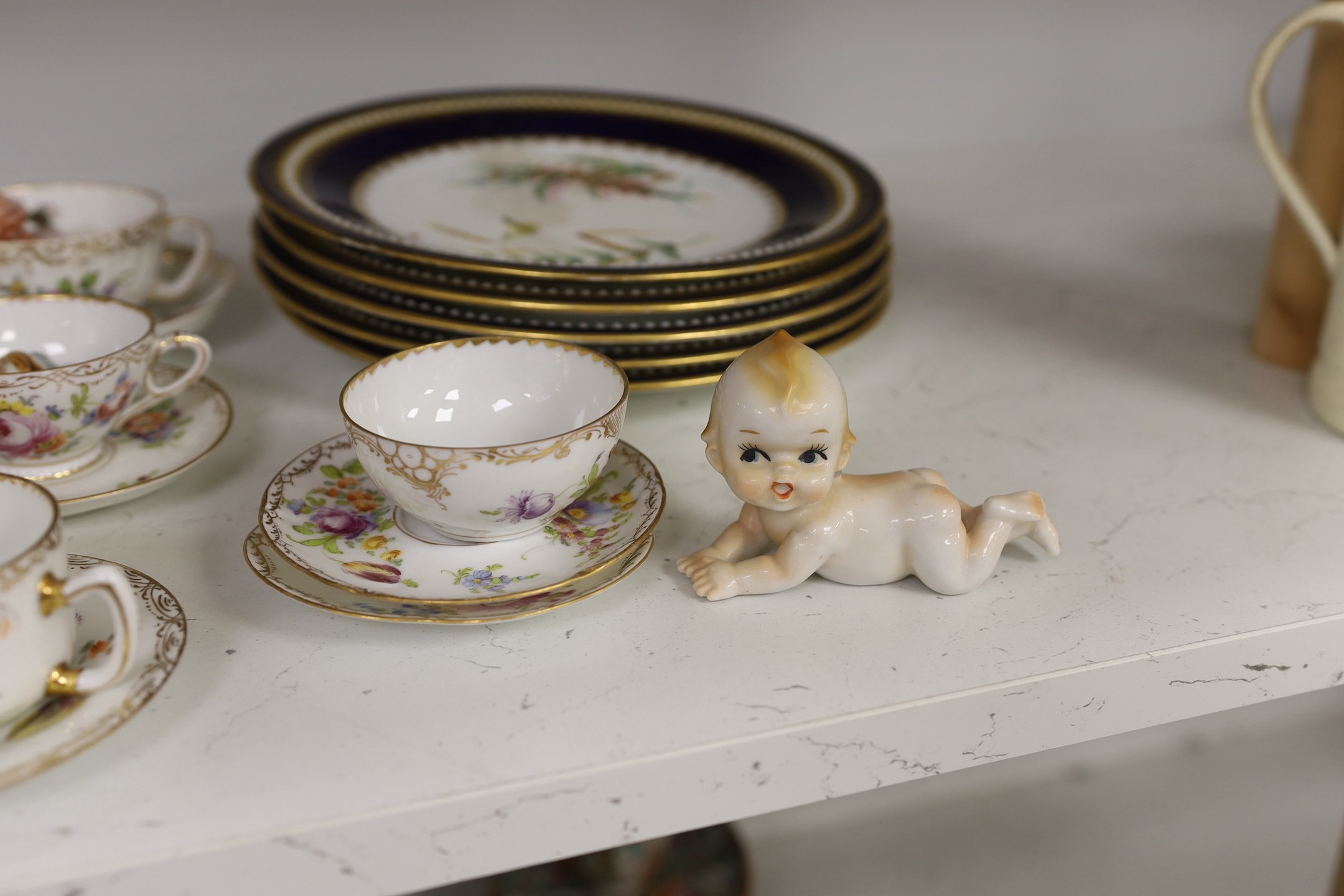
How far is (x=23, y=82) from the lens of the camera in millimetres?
1054

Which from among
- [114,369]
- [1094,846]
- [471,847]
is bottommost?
[1094,846]

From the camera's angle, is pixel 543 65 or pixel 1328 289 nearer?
pixel 1328 289

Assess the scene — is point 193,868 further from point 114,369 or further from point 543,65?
point 543,65

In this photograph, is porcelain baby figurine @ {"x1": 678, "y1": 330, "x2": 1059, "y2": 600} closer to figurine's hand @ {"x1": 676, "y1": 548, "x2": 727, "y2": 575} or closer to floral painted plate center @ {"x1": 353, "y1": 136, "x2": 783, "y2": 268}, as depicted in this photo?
figurine's hand @ {"x1": 676, "y1": 548, "x2": 727, "y2": 575}

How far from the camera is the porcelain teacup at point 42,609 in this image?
417 mm

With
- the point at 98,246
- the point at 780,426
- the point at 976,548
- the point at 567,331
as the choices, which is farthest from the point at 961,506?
the point at 98,246

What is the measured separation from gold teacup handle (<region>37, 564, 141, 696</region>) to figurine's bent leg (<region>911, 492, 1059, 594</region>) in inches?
13.6

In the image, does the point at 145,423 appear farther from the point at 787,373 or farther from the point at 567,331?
the point at 787,373

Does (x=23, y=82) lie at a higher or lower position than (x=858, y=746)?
higher

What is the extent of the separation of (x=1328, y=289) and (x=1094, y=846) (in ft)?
2.24

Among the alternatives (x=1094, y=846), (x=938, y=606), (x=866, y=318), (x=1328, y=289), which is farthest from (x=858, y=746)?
(x=1094, y=846)

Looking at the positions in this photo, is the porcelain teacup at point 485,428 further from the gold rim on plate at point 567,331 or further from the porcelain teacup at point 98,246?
the porcelain teacup at point 98,246

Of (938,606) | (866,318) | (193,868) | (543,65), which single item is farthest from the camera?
(543,65)

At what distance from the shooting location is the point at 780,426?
49 cm
